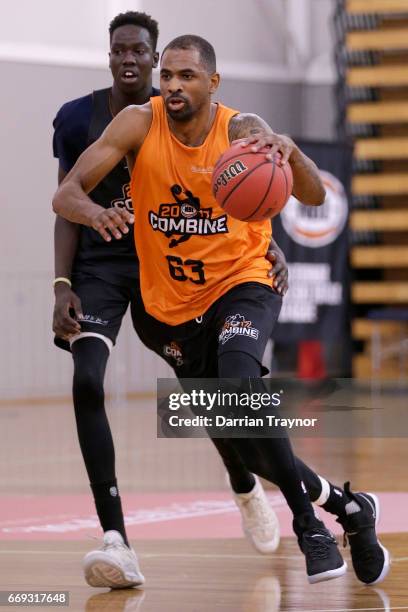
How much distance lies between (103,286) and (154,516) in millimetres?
1679

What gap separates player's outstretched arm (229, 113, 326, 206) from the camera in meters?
3.75

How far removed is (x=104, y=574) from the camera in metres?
3.92

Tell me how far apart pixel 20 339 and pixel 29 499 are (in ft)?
19.8

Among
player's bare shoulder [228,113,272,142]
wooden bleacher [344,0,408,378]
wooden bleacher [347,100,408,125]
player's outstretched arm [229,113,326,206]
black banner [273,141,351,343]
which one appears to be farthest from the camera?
wooden bleacher [347,100,408,125]

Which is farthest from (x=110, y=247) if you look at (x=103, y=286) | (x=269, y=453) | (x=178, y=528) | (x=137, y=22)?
(x=178, y=528)

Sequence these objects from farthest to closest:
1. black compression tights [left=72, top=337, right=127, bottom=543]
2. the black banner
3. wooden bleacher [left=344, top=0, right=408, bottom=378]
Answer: wooden bleacher [left=344, top=0, right=408, bottom=378] → the black banner → black compression tights [left=72, top=337, right=127, bottom=543]

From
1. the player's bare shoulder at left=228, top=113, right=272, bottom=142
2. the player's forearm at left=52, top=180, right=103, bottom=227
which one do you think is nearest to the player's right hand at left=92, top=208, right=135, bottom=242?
the player's forearm at left=52, top=180, right=103, bottom=227

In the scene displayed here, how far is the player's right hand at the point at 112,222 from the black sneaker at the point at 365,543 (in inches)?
49.7

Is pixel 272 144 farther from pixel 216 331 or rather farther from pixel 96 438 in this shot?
pixel 96 438

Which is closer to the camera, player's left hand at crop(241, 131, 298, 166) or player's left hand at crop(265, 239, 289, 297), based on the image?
player's left hand at crop(241, 131, 298, 166)

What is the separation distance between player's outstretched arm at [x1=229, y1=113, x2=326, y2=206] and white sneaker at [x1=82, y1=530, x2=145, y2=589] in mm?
1266

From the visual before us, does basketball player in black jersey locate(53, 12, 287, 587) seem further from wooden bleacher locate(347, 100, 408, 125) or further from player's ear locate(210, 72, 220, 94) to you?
wooden bleacher locate(347, 100, 408, 125)

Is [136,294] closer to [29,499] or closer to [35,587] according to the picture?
[35,587]

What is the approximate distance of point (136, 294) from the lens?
4379 mm
